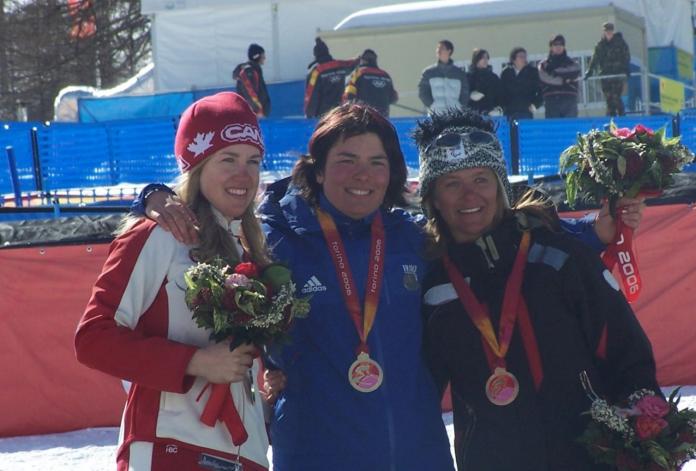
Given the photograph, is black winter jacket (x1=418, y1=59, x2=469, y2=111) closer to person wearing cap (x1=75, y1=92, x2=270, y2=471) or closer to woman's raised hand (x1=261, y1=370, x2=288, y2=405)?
woman's raised hand (x1=261, y1=370, x2=288, y2=405)

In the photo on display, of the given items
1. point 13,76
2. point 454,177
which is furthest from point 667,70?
point 13,76

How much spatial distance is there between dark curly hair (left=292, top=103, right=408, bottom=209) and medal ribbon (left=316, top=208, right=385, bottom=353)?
150 millimetres

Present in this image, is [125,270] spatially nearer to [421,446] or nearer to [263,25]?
[421,446]

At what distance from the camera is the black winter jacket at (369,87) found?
53.1ft

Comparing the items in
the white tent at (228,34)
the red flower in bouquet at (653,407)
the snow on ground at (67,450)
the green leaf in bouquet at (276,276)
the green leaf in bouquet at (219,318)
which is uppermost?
the white tent at (228,34)

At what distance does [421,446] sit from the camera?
12.8ft

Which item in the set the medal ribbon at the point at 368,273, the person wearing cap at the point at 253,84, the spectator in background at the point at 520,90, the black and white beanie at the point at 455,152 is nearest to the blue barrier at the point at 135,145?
the spectator in background at the point at 520,90

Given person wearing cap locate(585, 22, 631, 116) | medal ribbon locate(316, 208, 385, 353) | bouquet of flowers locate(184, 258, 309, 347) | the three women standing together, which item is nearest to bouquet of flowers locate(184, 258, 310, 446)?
bouquet of flowers locate(184, 258, 309, 347)

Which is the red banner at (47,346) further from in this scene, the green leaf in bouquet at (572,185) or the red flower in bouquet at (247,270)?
the red flower in bouquet at (247,270)

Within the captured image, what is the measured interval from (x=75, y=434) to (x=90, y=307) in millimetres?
5125

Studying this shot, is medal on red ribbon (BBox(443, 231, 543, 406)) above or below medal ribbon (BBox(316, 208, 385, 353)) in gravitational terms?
below

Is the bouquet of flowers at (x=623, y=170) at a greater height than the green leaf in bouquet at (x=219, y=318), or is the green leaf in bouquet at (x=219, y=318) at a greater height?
the bouquet of flowers at (x=623, y=170)

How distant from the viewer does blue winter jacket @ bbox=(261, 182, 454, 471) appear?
3863mm

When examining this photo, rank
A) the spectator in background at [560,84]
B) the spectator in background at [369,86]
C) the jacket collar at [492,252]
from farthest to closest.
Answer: the spectator in background at [560,84], the spectator in background at [369,86], the jacket collar at [492,252]
